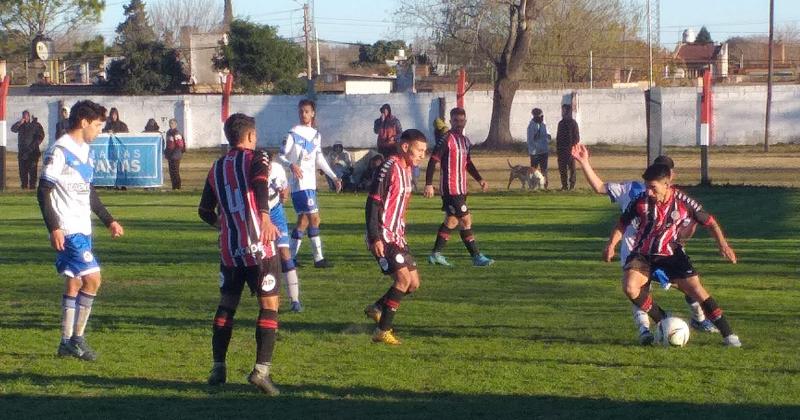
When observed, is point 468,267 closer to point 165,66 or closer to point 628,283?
point 628,283

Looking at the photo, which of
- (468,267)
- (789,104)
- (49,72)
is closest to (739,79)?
(789,104)

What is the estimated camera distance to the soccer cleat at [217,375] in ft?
23.7

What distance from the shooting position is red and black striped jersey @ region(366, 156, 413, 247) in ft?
28.5

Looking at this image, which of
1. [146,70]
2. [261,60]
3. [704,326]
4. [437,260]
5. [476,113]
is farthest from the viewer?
[261,60]

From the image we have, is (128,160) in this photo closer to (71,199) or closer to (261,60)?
(71,199)

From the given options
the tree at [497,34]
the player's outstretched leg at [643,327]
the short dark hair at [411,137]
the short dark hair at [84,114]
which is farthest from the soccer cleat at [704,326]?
the tree at [497,34]

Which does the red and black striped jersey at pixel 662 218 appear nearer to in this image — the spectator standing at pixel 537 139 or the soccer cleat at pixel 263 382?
the soccer cleat at pixel 263 382

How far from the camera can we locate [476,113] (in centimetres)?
4450

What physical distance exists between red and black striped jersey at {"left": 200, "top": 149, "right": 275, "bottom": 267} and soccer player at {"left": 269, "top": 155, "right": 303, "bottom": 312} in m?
1.86

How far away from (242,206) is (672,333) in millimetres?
3362

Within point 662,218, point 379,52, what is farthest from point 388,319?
point 379,52

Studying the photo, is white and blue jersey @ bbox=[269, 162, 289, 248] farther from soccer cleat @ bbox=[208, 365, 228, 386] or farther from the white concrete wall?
the white concrete wall

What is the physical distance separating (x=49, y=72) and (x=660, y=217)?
207 feet

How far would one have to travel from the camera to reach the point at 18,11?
2386 inches
